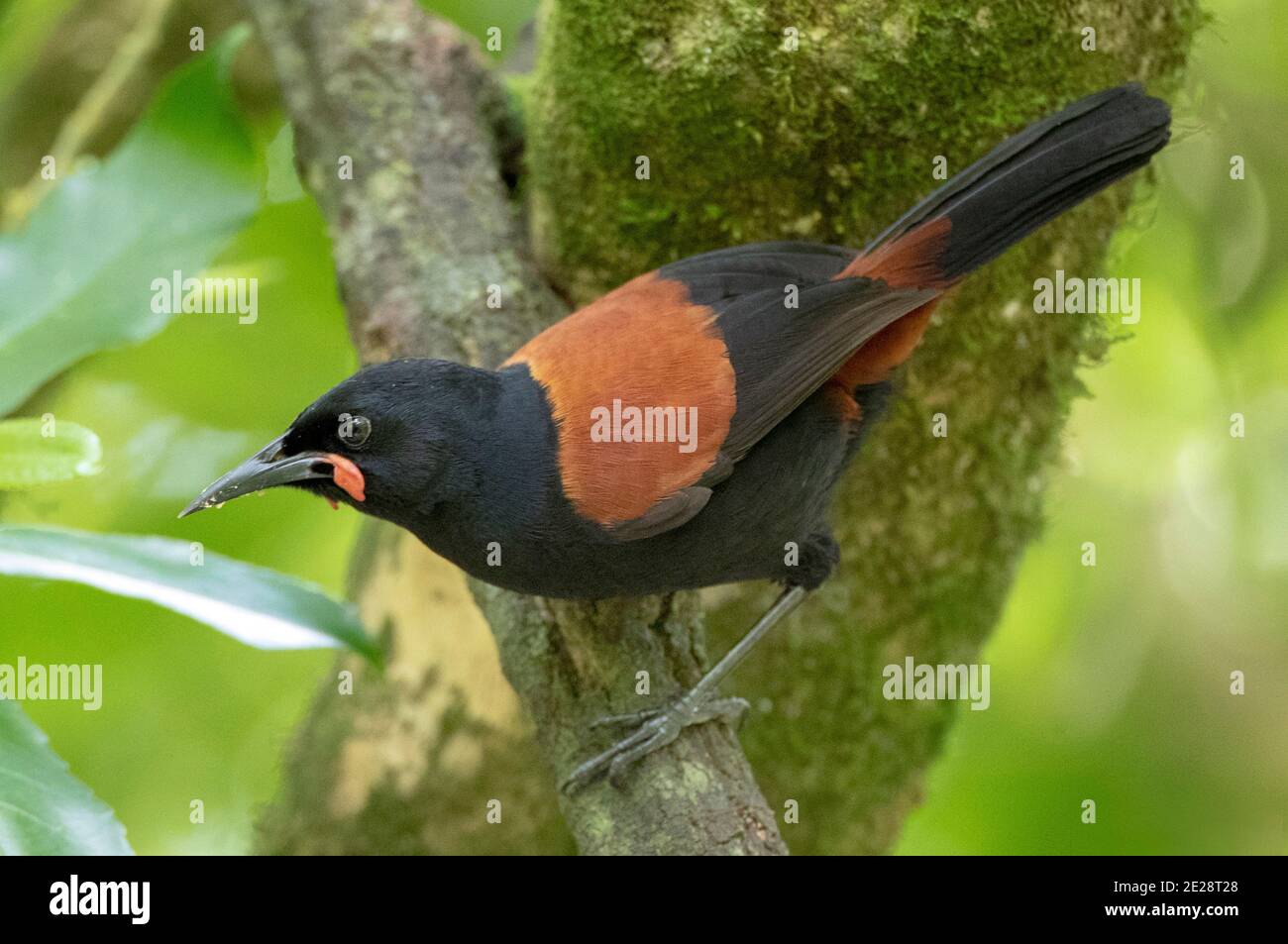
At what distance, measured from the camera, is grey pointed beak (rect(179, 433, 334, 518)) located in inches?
98.3

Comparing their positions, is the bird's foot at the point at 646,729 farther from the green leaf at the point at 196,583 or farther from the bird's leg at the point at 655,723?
the green leaf at the point at 196,583

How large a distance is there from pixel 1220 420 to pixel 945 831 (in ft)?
6.09

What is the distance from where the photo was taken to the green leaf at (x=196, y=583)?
2.47 m

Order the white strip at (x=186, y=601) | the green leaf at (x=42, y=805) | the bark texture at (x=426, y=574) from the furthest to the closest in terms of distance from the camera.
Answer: the bark texture at (x=426, y=574)
the white strip at (x=186, y=601)
the green leaf at (x=42, y=805)

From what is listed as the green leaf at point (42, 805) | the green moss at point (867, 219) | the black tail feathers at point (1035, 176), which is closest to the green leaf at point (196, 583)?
the green leaf at point (42, 805)

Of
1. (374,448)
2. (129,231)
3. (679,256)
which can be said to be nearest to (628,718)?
(374,448)

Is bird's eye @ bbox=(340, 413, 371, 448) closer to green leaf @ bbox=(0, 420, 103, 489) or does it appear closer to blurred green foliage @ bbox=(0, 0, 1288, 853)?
green leaf @ bbox=(0, 420, 103, 489)

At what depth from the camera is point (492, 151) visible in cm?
362

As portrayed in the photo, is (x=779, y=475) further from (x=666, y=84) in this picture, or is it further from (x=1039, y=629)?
(x=1039, y=629)

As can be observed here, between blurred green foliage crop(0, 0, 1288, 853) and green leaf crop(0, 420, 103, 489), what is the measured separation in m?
1.59

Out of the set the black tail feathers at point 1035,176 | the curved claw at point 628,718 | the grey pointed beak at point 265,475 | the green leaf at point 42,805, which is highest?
the black tail feathers at point 1035,176

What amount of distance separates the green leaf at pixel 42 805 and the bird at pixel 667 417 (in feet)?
1.72

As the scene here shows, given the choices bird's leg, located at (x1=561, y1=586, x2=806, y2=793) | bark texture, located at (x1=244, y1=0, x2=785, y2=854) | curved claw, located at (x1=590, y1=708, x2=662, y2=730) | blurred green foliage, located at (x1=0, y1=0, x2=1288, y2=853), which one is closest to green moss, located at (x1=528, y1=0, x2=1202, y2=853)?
bark texture, located at (x1=244, y1=0, x2=785, y2=854)
